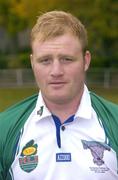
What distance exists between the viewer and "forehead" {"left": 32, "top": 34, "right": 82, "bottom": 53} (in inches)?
148

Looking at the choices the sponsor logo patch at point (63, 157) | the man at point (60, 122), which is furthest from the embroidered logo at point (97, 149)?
the sponsor logo patch at point (63, 157)

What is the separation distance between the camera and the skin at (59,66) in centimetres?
377

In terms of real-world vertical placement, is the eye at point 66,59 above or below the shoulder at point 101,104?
above

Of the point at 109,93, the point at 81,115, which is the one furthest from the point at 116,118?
the point at 109,93

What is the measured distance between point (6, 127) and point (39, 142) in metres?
0.24

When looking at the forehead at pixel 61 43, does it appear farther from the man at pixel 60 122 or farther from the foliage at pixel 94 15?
the foliage at pixel 94 15

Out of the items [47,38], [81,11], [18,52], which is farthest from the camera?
[18,52]

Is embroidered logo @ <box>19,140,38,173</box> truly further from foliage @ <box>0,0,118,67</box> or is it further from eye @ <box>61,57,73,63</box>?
foliage @ <box>0,0,118,67</box>

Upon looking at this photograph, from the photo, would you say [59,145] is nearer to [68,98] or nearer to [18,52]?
[68,98]

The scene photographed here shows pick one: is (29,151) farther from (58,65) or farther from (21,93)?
(21,93)

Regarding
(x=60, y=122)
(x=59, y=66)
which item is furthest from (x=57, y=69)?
(x=60, y=122)

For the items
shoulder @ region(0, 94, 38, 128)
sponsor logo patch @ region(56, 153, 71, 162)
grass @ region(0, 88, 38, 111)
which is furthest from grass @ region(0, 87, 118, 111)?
sponsor logo patch @ region(56, 153, 71, 162)

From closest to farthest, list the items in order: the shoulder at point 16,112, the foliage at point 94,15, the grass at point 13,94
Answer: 1. the shoulder at point 16,112
2. the grass at point 13,94
3. the foliage at point 94,15

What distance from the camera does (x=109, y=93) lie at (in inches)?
1128
